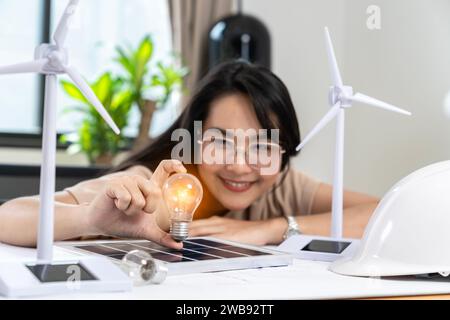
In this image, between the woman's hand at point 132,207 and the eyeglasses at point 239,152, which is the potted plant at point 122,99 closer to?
the eyeglasses at point 239,152

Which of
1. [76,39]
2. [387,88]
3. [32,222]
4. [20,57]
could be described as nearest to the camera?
[32,222]

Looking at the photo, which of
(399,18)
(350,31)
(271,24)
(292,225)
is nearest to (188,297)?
(292,225)

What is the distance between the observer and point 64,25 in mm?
769

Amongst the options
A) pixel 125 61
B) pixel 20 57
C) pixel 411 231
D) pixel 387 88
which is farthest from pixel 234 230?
pixel 20 57

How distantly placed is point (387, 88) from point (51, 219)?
6.44 feet

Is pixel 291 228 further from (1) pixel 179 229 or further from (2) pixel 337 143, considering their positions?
(1) pixel 179 229

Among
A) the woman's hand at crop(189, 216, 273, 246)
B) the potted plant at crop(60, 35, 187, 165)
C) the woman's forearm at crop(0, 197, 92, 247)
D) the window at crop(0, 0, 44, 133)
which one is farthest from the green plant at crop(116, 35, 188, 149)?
the woman's forearm at crop(0, 197, 92, 247)

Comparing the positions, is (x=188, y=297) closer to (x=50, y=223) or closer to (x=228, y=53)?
(x=50, y=223)

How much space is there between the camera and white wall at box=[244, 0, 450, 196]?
7.80 feet

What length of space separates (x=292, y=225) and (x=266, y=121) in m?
0.20

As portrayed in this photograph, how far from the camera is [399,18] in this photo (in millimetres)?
2492

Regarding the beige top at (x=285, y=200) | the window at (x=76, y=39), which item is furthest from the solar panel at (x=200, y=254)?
the window at (x=76, y=39)

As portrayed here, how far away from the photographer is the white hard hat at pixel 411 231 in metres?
0.78

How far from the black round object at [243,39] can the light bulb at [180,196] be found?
102 inches
